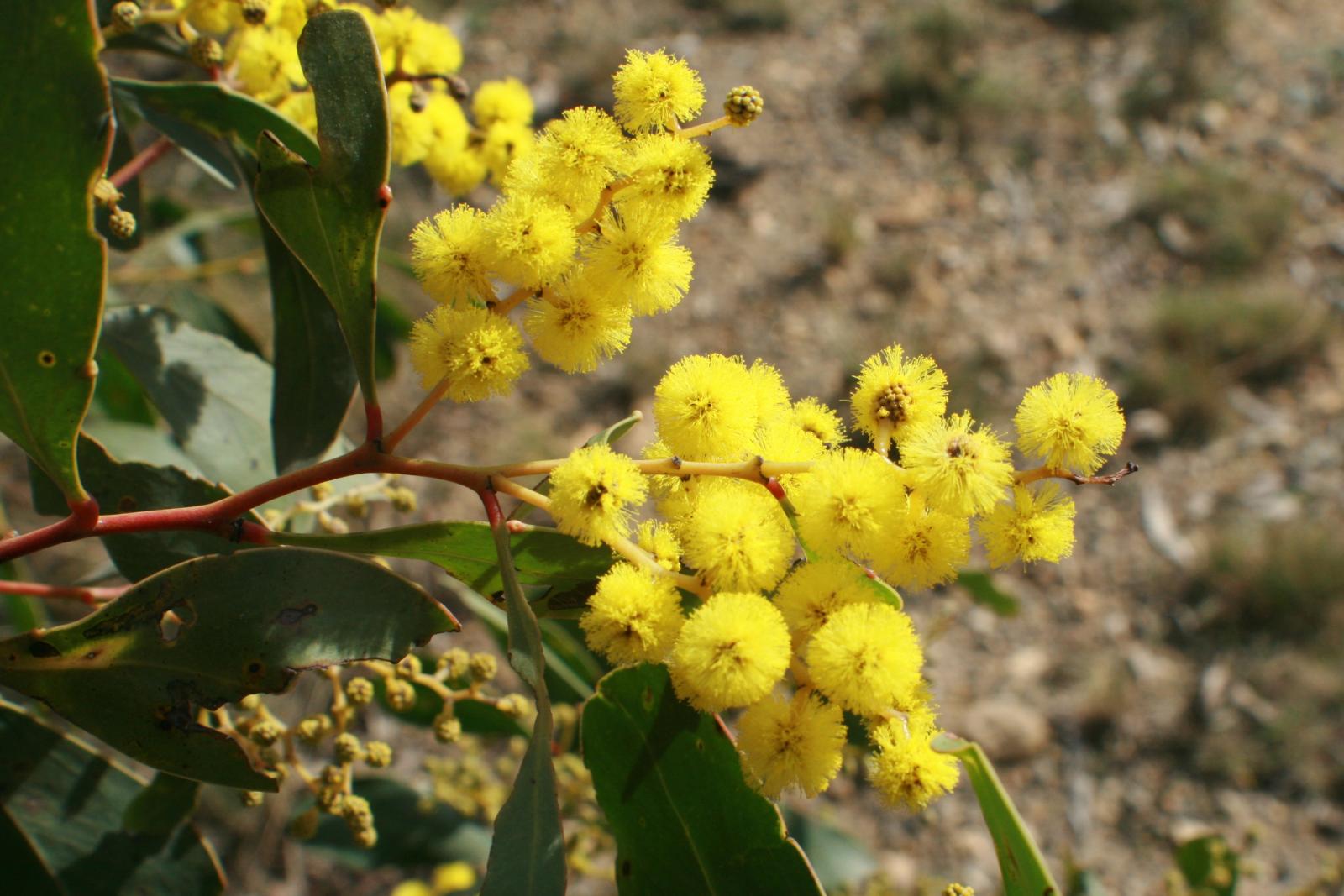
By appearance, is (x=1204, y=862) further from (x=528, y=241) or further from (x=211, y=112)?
(x=211, y=112)

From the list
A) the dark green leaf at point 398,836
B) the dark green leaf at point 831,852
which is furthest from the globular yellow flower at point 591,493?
the dark green leaf at point 831,852

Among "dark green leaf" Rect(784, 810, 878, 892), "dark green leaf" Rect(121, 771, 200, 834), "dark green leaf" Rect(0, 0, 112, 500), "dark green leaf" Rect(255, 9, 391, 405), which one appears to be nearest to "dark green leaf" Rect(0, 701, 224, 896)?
"dark green leaf" Rect(121, 771, 200, 834)

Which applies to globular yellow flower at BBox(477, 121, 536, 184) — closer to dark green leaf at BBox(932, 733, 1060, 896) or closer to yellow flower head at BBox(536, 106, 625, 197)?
yellow flower head at BBox(536, 106, 625, 197)

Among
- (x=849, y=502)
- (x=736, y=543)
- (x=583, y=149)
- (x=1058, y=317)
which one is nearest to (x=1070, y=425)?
(x=849, y=502)

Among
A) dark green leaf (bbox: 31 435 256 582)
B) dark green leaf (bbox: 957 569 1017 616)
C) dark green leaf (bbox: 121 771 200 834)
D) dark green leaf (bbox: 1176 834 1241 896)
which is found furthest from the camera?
dark green leaf (bbox: 957 569 1017 616)

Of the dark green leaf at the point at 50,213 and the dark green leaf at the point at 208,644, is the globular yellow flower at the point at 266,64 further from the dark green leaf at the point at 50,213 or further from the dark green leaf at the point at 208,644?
the dark green leaf at the point at 208,644

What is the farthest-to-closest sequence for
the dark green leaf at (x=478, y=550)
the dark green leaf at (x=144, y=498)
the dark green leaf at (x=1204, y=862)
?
the dark green leaf at (x=1204, y=862)
the dark green leaf at (x=144, y=498)
the dark green leaf at (x=478, y=550)
